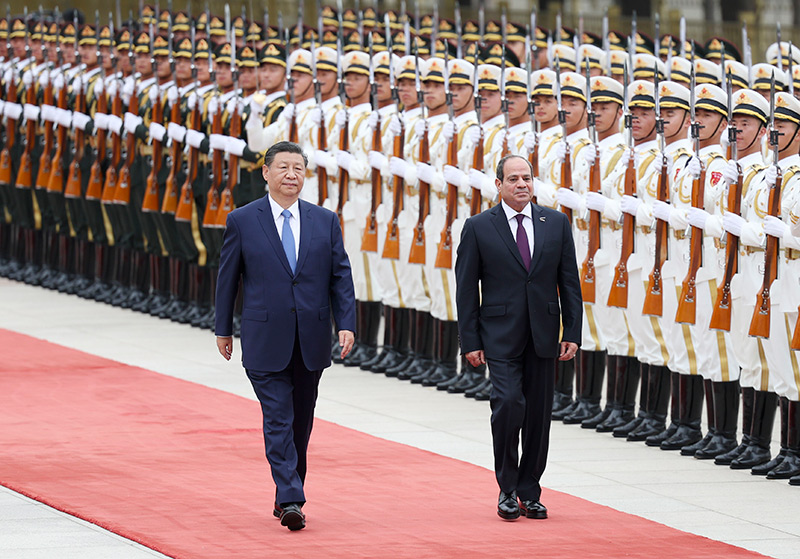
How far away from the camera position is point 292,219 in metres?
8.00

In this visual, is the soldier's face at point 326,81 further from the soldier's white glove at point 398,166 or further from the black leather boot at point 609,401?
the black leather boot at point 609,401

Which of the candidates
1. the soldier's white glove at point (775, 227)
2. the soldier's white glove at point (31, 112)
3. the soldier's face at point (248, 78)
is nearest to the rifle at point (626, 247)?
the soldier's white glove at point (775, 227)

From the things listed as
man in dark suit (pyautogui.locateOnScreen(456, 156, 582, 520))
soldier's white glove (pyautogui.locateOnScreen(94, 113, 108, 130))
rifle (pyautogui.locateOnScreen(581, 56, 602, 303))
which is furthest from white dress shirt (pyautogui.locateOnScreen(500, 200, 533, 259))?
soldier's white glove (pyautogui.locateOnScreen(94, 113, 108, 130))

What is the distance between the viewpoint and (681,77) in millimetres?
12539

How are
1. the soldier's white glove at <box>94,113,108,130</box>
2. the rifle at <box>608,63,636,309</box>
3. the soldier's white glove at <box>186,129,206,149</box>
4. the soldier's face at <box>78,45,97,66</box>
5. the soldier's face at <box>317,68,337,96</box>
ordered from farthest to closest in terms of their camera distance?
1. the soldier's face at <box>78,45,97,66</box>
2. the soldier's white glove at <box>94,113,108,130</box>
3. the soldier's white glove at <box>186,129,206,149</box>
4. the soldier's face at <box>317,68,337,96</box>
5. the rifle at <box>608,63,636,309</box>

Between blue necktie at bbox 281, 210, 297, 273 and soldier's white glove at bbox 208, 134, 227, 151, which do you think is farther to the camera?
soldier's white glove at bbox 208, 134, 227, 151

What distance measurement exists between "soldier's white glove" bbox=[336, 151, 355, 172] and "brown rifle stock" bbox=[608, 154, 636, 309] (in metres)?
2.96

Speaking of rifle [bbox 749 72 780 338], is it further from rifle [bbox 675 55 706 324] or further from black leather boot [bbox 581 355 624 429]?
→ black leather boot [bbox 581 355 624 429]

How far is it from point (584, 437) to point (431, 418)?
0.96 meters

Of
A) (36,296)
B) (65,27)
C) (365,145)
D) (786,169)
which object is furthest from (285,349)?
(65,27)

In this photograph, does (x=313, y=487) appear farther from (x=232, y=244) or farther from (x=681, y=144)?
(x=681, y=144)

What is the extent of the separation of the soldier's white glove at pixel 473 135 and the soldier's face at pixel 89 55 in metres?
6.02

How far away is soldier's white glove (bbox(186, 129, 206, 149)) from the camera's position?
575 inches

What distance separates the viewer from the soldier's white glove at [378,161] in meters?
12.6
